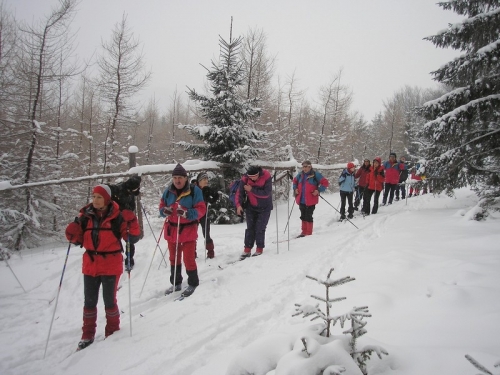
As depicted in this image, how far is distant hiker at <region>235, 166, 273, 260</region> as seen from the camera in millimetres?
6053

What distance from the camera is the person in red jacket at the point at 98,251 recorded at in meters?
3.40

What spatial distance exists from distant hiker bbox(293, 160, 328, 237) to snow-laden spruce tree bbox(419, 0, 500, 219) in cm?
279

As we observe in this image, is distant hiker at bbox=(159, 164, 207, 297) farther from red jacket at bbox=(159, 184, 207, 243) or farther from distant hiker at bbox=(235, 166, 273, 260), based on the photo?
distant hiker at bbox=(235, 166, 273, 260)

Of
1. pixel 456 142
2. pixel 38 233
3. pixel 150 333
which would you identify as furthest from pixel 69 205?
pixel 456 142

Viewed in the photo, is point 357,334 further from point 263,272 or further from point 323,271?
point 263,272

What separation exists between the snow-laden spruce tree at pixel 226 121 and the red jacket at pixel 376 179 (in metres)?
4.49

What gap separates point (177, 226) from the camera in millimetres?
4555

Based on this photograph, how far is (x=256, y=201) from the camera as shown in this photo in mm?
6062

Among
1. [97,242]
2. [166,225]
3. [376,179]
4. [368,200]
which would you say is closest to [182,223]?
[166,225]

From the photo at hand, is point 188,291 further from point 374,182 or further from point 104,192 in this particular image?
point 374,182

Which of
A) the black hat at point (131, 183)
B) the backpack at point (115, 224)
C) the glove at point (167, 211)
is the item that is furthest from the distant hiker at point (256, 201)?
the backpack at point (115, 224)

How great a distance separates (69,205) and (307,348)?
629 inches

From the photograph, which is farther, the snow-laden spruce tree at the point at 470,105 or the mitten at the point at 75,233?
the snow-laden spruce tree at the point at 470,105

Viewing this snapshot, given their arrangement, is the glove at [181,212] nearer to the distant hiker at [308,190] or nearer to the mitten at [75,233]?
the mitten at [75,233]
